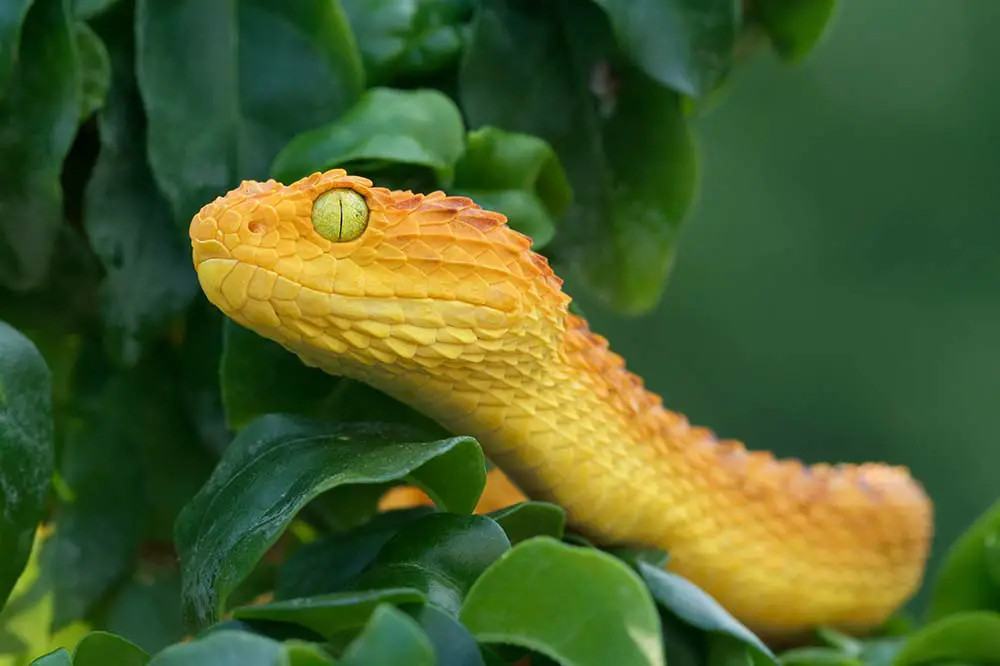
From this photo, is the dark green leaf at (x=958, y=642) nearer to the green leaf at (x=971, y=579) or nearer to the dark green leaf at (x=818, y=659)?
the dark green leaf at (x=818, y=659)

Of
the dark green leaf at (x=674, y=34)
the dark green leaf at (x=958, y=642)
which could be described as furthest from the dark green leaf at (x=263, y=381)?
the dark green leaf at (x=958, y=642)

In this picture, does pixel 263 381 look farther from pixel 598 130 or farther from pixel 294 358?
pixel 598 130

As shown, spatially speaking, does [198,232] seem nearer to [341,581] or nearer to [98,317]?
[341,581]

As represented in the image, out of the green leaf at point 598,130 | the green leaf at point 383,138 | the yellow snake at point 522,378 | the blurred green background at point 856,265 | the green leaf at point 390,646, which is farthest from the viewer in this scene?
the blurred green background at point 856,265

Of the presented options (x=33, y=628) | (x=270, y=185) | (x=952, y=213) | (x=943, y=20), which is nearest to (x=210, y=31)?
(x=270, y=185)

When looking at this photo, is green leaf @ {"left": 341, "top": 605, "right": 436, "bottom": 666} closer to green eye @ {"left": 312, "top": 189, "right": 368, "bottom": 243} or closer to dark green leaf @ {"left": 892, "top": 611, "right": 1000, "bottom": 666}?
green eye @ {"left": 312, "top": 189, "right": 368, "bottom": 243}

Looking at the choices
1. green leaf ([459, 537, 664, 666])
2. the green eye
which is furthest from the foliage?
the green eye
